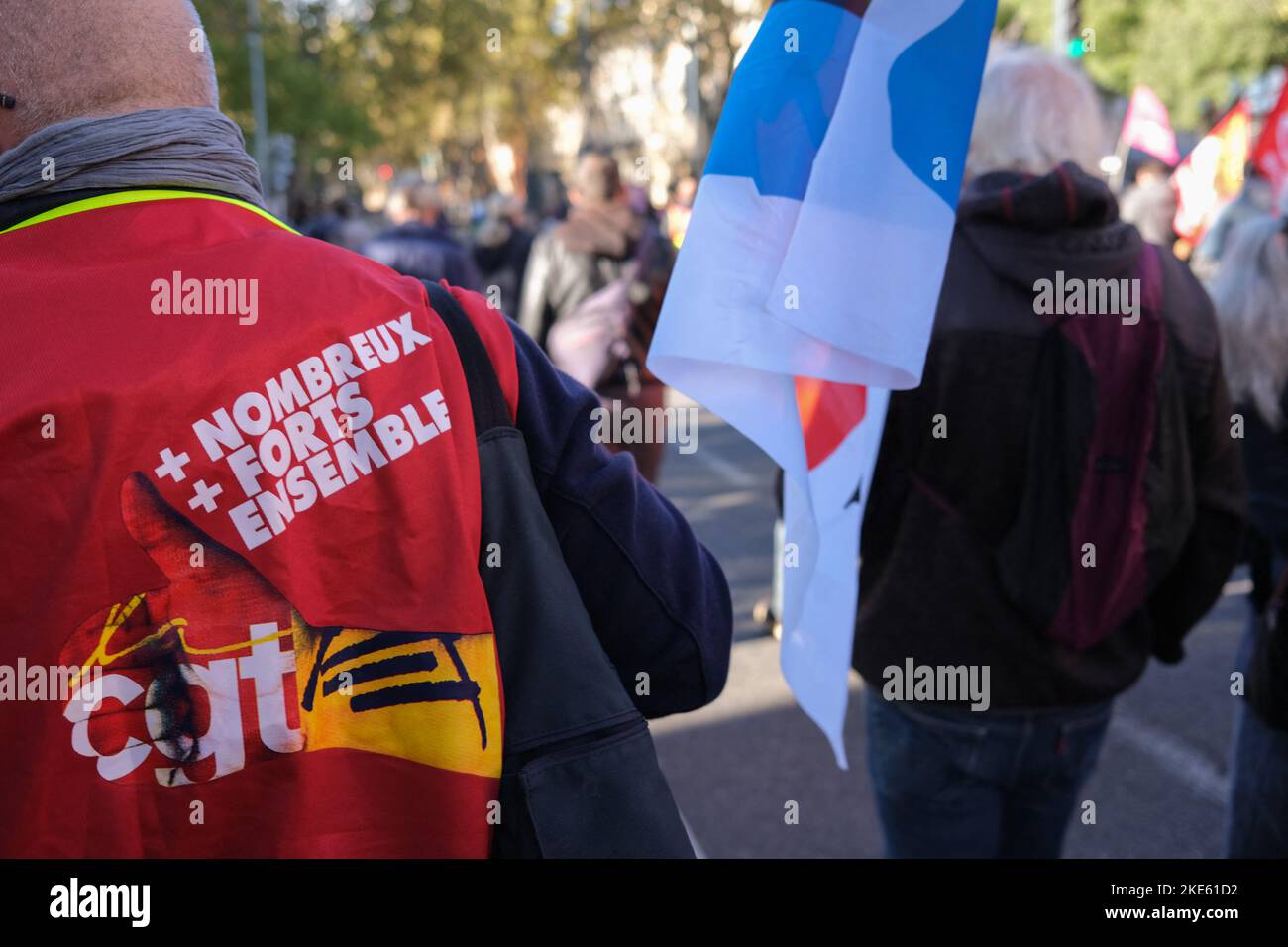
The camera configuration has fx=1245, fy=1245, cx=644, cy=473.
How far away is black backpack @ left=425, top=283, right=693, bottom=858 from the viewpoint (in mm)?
1406

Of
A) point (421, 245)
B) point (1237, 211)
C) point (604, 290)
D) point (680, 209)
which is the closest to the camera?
point (604, 290)

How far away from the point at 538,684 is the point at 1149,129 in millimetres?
10148

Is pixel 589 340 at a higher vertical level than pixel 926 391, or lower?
lower

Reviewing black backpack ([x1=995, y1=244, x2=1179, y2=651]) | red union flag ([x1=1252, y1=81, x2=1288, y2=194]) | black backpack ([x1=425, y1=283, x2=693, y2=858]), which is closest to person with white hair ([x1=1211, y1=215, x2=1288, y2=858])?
black backpack ([x1=995, y1=244, x2=1179, y2=651])

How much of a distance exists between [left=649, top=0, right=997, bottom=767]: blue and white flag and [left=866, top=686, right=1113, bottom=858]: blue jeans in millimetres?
661

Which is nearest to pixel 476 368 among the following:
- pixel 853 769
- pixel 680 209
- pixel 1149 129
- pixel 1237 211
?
pixel 853 769

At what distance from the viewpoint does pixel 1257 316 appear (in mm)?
2748

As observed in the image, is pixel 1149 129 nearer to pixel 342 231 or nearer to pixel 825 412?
pixel 342 231

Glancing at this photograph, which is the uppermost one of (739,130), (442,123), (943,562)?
(739,130)

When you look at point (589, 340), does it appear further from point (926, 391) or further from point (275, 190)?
point (275, 190)

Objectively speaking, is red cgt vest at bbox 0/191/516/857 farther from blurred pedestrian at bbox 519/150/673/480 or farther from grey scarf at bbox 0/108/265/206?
blurred pedestrian at bbox 519/150/673/480

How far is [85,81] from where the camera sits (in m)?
1.37

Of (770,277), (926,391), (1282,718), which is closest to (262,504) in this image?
(770,277)

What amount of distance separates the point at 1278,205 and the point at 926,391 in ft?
19.5
